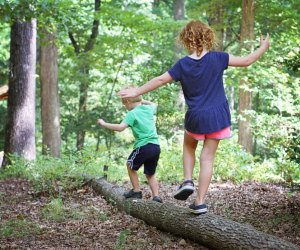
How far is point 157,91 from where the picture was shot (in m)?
13.9

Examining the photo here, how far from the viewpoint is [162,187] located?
9141mm

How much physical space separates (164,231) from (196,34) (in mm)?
2548

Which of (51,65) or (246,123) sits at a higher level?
(51,65)

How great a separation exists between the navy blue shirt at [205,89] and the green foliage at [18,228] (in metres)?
2.58

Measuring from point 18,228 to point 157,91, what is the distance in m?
8.56

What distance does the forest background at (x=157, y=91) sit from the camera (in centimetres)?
901

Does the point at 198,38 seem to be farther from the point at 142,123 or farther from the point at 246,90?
the point at 246,90

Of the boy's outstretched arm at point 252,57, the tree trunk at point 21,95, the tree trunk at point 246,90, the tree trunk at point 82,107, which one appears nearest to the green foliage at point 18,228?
the boy's outstretched arm at point 252,57

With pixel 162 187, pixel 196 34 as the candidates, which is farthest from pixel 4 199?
pixel 196 34

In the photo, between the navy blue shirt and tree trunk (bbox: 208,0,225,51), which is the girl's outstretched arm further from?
tree trunk (bbox: 208,0,225,51)

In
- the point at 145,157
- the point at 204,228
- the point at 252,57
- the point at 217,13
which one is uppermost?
the point at 217,13

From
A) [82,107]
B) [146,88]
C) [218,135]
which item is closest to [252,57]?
[218,135]

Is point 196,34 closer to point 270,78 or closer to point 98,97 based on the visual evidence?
point 270,78

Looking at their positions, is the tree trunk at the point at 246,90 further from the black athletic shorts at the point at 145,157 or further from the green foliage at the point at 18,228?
the green foliage at the point at 18,228
